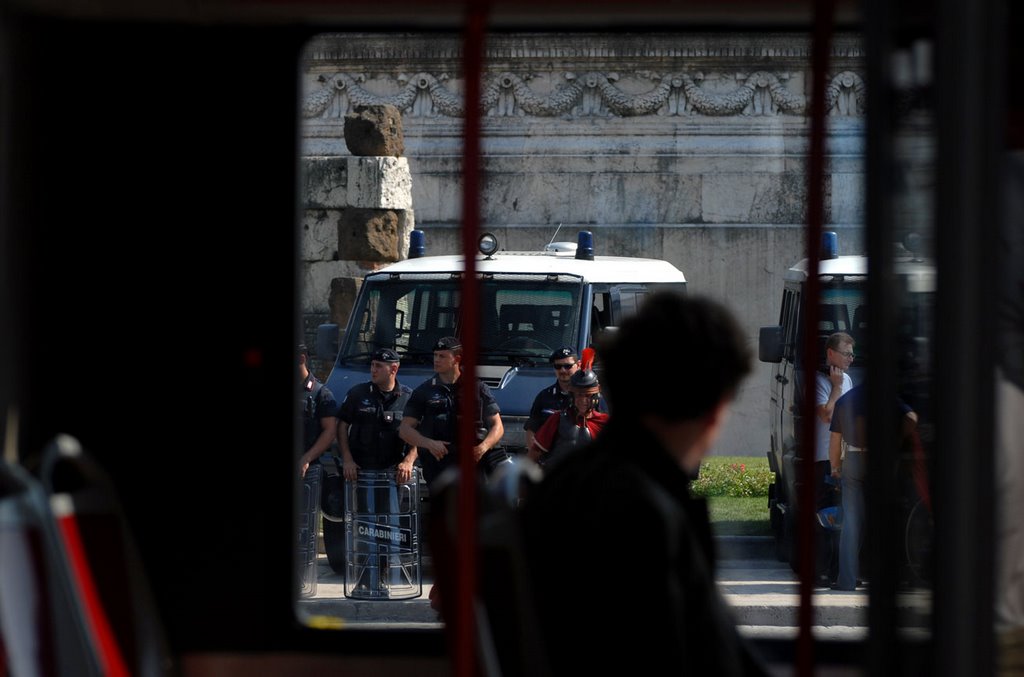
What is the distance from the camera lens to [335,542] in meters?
9.73

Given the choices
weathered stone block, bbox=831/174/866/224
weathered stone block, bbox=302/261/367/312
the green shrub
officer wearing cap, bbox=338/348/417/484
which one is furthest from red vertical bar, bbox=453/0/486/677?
weathered stone block, bbox=831/174/866/224

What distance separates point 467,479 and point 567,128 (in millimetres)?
14004

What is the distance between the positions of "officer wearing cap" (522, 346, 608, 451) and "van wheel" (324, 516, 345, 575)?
5.68 feet

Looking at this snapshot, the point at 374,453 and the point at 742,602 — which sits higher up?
the point at 374,453

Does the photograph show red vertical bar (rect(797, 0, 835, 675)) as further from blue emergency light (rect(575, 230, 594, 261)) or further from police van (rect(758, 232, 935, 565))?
blue emergency light (rect(575, 230, 594, 261))

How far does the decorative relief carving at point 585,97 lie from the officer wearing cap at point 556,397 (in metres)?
7.75

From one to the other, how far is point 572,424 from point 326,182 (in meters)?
6.23

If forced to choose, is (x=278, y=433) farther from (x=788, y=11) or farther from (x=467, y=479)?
(x=788, y=11)

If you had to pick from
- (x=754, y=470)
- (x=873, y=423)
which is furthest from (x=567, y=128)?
(x=873, y=423)

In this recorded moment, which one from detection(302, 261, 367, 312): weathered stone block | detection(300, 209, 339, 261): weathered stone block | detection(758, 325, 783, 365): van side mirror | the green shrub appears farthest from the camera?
detection(302, 261, 367, 312): weathered stone block

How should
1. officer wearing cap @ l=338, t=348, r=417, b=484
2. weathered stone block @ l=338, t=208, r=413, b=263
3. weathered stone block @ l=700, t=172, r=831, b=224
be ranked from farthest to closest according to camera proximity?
weathered stone block @ l=700, t=172, r=831, b=224, weathered stone block @ l=338, t=208, r=413, b=263, officer wearing cap @ l=338, t=348, r=417, b=484

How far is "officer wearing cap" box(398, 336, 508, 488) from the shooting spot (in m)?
8.51

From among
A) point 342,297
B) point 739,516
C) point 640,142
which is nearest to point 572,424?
point 739,516

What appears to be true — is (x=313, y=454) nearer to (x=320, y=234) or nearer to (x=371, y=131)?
(x=371, y=131)
